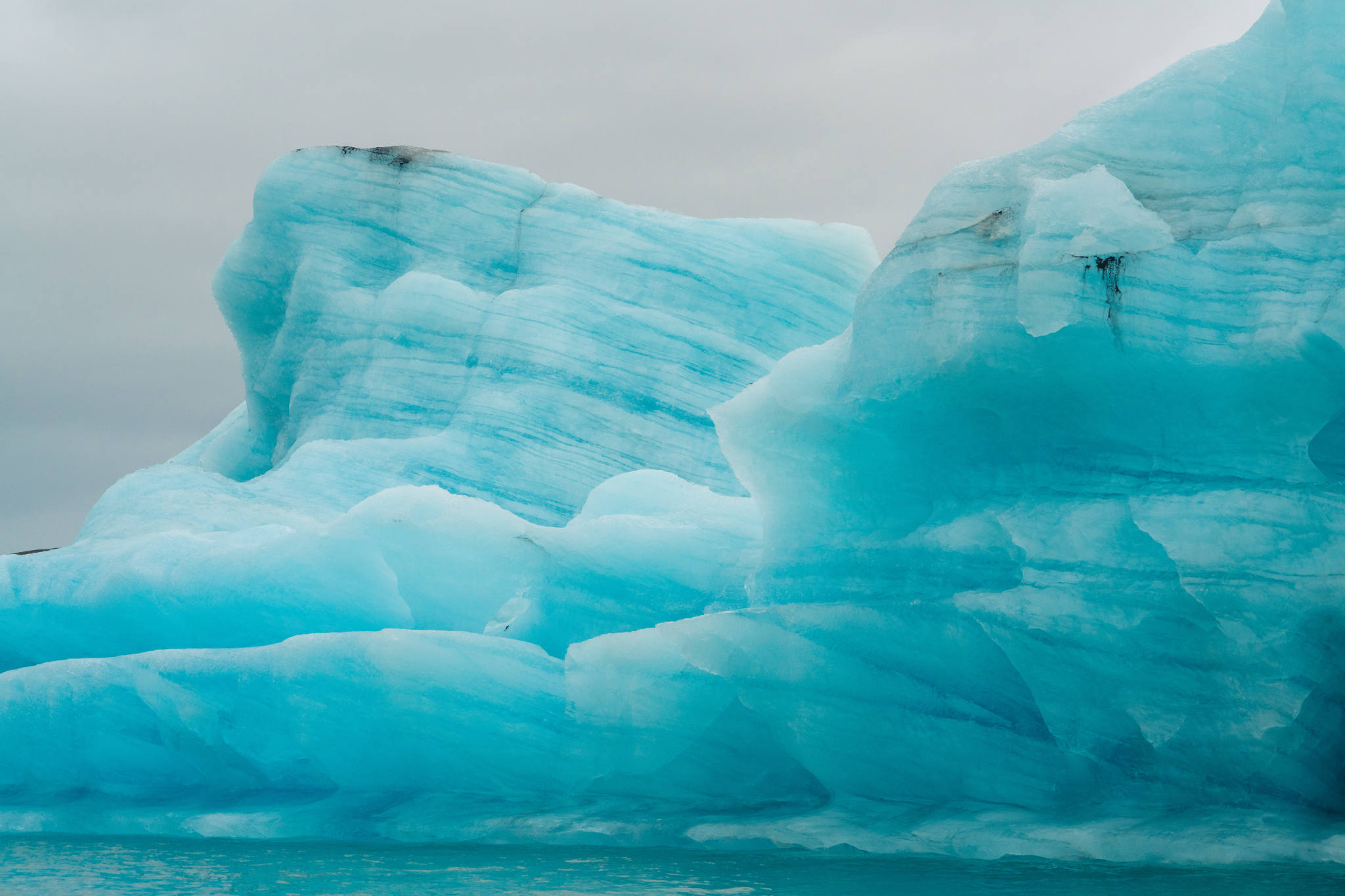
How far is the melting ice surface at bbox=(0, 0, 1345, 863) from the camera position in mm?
5062

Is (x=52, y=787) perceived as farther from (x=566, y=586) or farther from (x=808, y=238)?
(x=808, y=238)

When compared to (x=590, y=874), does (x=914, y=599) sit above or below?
above

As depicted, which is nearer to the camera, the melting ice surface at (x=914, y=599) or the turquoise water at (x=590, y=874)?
the turquoise water at (x=590, y=874)

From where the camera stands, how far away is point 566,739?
6.28 meters

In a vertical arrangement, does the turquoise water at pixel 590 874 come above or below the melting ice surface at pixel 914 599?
below

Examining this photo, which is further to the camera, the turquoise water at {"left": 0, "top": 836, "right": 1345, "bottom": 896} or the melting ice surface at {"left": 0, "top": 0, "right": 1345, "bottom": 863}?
the melting ice surface at {"left": 0, "top": 0, "right": 1345, "bottom": 863}

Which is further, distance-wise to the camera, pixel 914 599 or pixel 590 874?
pixel 914 599

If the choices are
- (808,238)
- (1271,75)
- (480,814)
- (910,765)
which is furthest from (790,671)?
(808,238)

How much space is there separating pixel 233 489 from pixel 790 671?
5.98 metres

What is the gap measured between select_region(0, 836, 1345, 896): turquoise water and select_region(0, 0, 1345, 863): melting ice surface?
29 cm

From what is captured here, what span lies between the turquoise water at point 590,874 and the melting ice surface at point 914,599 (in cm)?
29

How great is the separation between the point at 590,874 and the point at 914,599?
204 cm

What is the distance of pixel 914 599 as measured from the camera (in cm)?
574

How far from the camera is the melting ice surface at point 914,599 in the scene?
506cm
